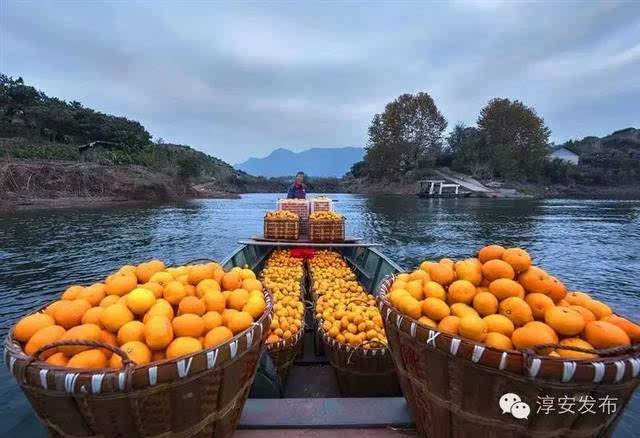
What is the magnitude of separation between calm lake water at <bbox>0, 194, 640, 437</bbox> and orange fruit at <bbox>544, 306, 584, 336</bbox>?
15.7 ft

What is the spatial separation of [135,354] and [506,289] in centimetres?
239

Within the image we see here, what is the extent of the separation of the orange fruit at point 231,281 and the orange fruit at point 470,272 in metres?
1.79

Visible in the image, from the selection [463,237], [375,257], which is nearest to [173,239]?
[375,257]

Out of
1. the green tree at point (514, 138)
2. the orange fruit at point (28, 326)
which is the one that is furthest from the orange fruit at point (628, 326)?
the green tree at point (514, 138)

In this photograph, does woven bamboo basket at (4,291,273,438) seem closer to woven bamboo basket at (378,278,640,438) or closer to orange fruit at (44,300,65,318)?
orange fruit at (44,300,65,318)

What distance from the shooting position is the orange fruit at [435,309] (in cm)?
244

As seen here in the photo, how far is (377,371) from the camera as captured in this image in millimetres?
4047

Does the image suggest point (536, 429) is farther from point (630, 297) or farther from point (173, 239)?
point (173, 239)

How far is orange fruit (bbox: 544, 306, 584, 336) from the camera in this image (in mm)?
2137

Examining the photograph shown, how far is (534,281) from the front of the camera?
257 centimetres

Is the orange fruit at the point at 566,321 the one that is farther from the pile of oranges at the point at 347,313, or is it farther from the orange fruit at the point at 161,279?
the orange fruit at the point at 161,279

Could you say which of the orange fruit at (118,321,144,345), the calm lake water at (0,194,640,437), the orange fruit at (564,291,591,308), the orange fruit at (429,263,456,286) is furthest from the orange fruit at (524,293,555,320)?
the calm lake water at (0,194,640,437)

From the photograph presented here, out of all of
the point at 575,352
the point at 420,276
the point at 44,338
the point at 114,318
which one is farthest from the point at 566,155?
the point at 44,338

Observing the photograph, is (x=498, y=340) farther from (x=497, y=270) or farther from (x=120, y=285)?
(x=120, y=285)
